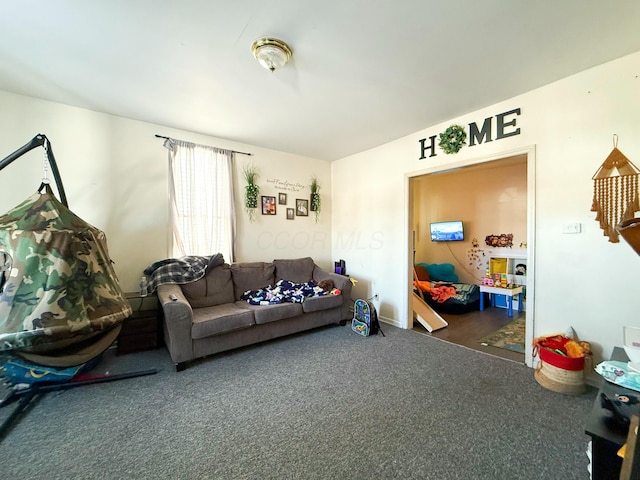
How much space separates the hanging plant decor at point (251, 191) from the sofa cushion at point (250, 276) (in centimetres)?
74

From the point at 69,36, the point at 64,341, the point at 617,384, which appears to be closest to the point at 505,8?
the point at 617,384

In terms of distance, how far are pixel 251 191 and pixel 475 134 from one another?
292cm

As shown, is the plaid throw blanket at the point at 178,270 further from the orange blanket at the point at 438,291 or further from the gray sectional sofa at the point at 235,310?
the orange blanket at the point at 438,291

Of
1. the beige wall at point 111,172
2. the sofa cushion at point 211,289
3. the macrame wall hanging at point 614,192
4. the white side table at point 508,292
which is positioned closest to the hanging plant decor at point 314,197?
the beige wall at point 111,172

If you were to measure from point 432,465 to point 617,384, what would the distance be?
1.13 m

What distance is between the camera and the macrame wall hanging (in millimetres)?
2006

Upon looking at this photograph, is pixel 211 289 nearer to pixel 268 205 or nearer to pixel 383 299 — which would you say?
pixel 268 205

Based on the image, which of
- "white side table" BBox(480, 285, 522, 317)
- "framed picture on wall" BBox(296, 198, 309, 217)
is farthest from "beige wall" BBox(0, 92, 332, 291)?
"white side table" BBox(480, 285, 522, 317)

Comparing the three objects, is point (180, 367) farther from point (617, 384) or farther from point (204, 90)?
point (617, 384)

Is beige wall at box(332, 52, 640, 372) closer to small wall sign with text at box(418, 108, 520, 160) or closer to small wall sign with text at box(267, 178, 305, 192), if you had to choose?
small wall sign with text at box(418, 108, 520, 160)

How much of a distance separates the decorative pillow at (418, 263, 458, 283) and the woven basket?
317cm

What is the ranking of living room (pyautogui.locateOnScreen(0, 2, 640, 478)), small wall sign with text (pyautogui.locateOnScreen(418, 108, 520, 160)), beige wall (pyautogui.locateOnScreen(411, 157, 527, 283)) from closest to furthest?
living room (pyautogui.locateOnScreen(0, 2, 640, 478)), small wall sign with text (pyautogui.locateOnScreen(418, 108, 520, 160)), beige wall (pyautogui.locateOnScreen(411, 157, 527, 283))

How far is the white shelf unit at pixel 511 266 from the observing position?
15.0ft

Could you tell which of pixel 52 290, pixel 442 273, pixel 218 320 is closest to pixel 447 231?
pixel 442 273
